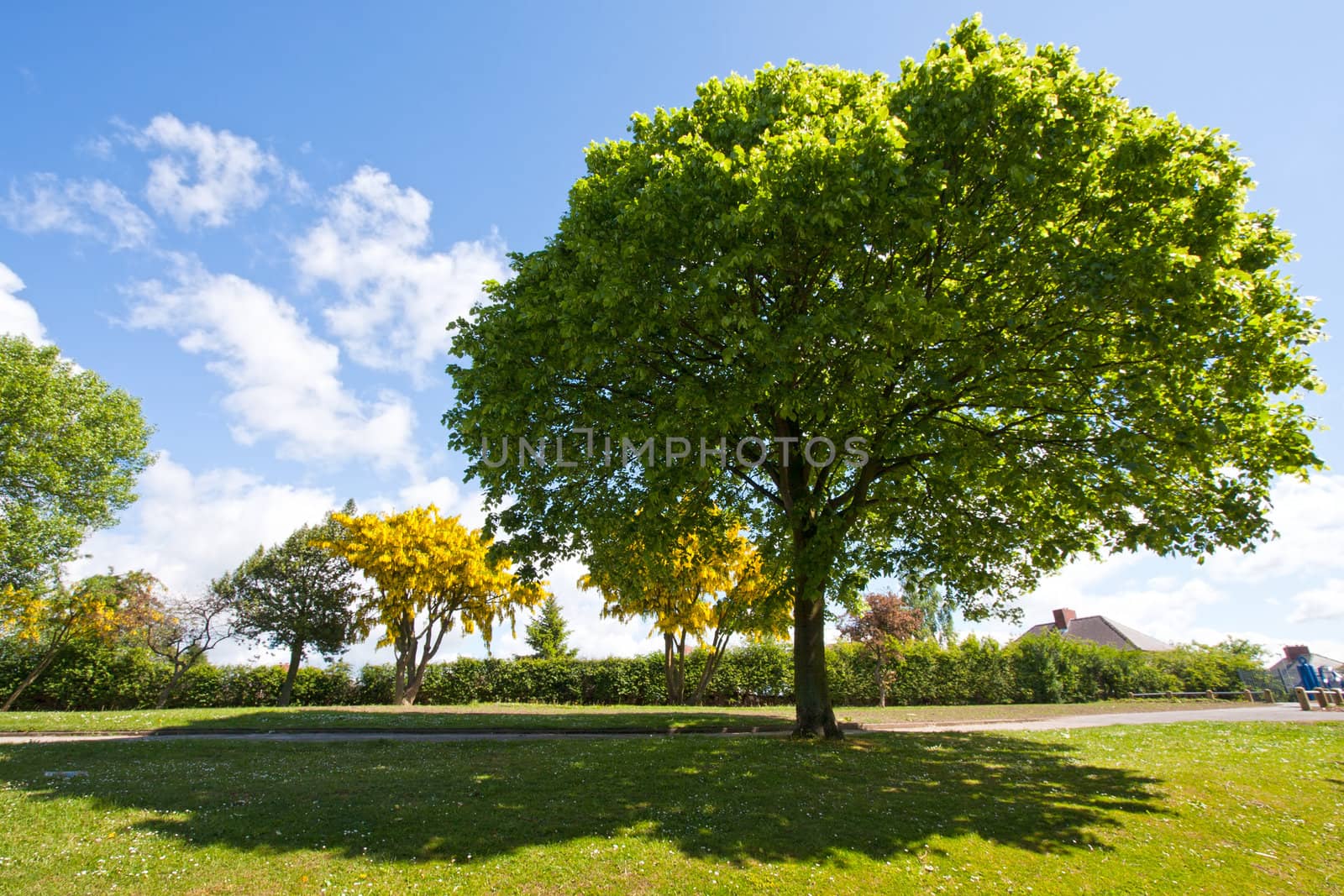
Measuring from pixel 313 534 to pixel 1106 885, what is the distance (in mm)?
44577

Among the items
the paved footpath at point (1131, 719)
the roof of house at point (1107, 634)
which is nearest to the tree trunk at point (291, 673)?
the paved footpath at point (1131, 719)

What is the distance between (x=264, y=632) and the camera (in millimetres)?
39344

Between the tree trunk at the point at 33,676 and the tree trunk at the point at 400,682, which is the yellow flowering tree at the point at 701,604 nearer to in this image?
the tree trunk at the point at 400,682

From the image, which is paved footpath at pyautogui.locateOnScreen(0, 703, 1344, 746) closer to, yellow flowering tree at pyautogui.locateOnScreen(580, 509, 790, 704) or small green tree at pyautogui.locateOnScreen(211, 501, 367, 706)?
yellow flowering tree at pyautogui.locateOnScreen(580, 509, 790, 704)

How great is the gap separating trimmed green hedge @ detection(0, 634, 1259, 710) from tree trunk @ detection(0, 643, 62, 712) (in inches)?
21.5

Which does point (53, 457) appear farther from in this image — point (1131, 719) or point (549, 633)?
point (1131, 719)

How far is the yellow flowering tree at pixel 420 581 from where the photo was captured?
33.0 meters

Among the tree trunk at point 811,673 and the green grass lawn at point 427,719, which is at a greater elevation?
the tree trunk at point 811,673

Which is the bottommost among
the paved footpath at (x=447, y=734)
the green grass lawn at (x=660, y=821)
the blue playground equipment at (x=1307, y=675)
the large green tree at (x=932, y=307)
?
the paved footpath at (x=447, y=734)

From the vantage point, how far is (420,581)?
33188 mm

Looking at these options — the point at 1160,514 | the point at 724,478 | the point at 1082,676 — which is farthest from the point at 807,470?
the point at 1082,676

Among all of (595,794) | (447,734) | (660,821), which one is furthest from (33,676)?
(660,821)

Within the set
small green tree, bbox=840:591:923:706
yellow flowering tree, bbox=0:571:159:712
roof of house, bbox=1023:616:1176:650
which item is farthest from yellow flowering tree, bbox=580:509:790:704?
roof of house, bbox=1023:616:1176:650

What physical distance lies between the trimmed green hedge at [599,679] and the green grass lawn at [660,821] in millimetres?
21869
